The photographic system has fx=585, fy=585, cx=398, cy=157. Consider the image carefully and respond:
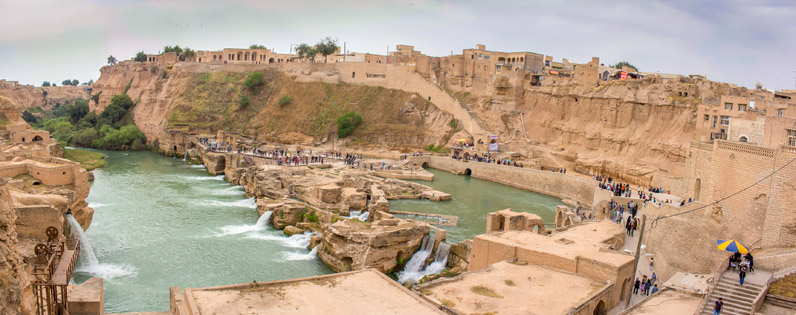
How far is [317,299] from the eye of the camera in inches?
464

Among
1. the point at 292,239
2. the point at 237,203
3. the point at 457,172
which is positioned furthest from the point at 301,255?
the point at 457,172

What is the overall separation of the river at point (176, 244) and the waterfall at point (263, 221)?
201 mm

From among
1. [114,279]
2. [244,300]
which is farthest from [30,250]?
[244,300]

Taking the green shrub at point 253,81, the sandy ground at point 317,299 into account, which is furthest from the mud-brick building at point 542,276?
the green shrub at point 253,81

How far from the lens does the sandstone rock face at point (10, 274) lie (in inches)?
238

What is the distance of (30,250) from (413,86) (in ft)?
138

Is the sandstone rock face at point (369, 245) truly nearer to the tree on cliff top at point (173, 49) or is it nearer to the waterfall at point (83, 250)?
the waterfall at point (83, 250)

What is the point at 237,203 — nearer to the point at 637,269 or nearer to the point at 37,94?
the point at 637,269

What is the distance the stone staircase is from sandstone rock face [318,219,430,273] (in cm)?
1094

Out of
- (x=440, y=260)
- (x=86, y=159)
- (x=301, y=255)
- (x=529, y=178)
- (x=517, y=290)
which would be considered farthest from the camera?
(x=86, y=159)

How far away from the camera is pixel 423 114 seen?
5253 centimetres

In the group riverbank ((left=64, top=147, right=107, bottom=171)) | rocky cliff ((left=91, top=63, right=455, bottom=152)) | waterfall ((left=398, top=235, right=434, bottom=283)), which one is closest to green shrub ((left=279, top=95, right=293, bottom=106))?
rocky cliff ((left=91, top=63, right=455, bottom=152))

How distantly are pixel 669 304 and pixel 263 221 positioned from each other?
1830 cm

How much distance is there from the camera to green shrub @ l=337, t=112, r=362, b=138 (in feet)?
172
